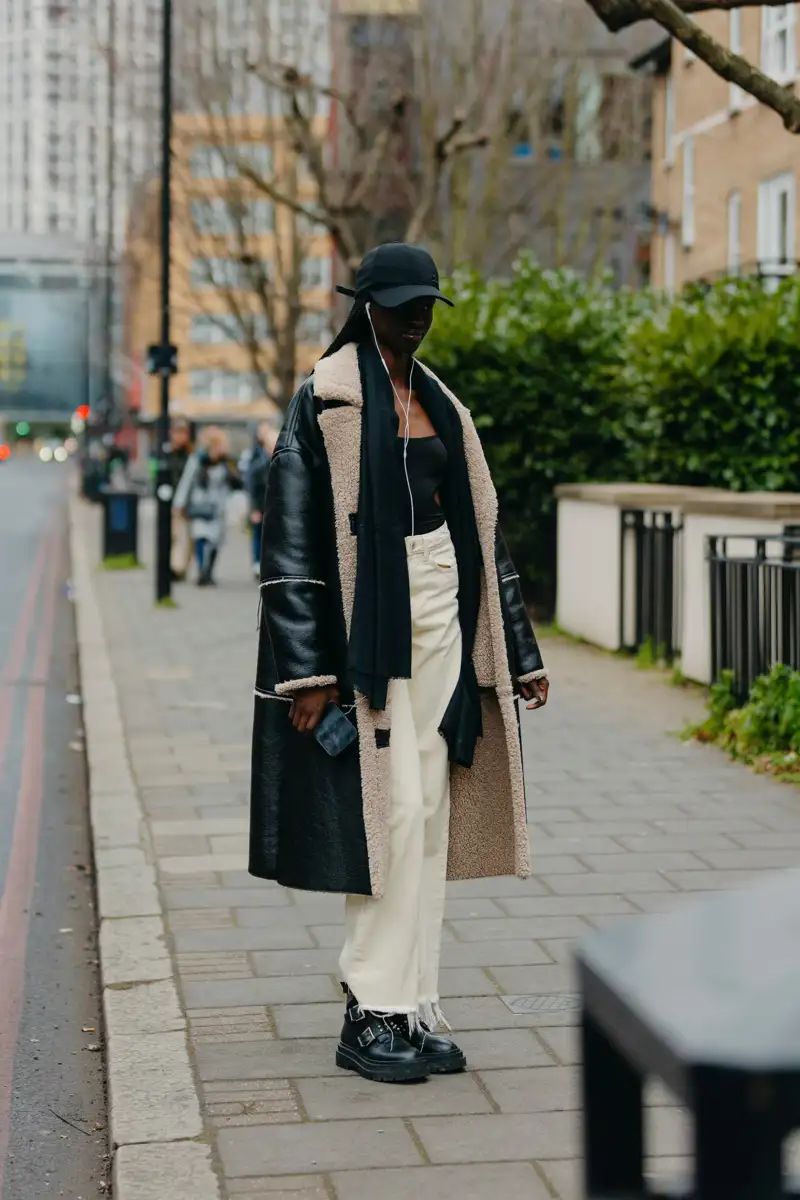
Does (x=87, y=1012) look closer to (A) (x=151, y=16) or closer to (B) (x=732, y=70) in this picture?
(B) (x=732, y=70)

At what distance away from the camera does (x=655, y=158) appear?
117 feet

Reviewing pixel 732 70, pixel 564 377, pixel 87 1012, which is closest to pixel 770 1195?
pixel 87 1012

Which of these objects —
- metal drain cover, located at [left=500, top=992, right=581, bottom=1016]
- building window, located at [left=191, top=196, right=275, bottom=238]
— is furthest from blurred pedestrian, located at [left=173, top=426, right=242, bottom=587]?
metal drain cover, located at [left=500, top=992, right=581, bottom=1016]

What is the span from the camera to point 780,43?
26.6 metres

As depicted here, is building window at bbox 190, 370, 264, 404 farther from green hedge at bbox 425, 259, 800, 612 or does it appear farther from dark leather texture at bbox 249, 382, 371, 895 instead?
dark leather texture at bbox 249, 382, 371, 895

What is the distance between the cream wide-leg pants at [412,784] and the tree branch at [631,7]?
4.39 m

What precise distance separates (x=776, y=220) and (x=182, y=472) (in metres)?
9.08

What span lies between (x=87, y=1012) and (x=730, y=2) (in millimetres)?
5108

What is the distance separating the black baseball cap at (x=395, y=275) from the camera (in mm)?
4484

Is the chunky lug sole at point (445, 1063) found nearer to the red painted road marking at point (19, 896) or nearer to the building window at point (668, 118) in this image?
the red painted road marking at point (19, 896)

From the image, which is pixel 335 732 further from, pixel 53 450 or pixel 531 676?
pixel 53 450

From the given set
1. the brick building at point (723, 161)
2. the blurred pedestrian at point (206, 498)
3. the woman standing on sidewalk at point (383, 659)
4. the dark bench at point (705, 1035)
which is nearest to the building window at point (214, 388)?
the brick building at point (723, 161)

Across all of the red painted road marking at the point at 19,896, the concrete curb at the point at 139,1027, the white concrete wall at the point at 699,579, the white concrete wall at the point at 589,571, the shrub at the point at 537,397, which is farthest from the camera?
the shrub at the point at 537,397

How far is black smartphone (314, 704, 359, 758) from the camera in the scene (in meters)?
4.46
